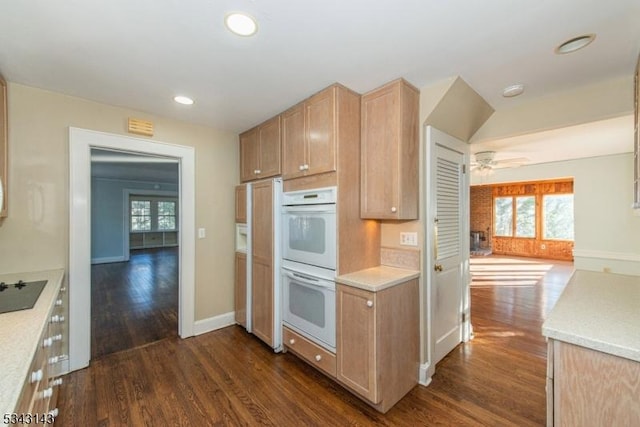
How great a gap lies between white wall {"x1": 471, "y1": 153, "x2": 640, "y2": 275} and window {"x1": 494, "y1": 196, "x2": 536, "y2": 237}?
3438 mm

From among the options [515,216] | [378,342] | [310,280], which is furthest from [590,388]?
[515,216]

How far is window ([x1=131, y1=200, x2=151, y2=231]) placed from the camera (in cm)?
905

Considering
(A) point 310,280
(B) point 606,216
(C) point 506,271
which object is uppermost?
(B) point 606,216

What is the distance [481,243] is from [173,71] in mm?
10496

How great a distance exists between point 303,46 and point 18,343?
198 centimetres

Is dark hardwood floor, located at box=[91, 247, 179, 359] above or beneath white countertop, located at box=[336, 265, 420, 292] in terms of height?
beneath

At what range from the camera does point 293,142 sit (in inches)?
100

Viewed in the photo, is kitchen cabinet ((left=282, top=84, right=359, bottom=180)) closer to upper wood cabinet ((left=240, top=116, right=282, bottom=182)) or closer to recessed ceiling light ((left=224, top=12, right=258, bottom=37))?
upper wood cabinet ((left=240, top=116, right=282, bottom=182))

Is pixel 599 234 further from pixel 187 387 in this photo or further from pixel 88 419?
pixel 88 419

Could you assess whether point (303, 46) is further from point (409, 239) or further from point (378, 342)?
point (378, 342)

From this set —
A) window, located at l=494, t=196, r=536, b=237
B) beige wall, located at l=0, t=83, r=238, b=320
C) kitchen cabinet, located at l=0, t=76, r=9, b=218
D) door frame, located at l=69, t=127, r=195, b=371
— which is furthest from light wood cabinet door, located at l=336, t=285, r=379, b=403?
window, located at l=494, t=196, r=536, b=237

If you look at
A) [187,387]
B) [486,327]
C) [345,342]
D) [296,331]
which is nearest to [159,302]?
[187,387]

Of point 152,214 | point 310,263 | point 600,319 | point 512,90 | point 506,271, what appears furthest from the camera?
point 152,214

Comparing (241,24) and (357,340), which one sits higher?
(241,24)
